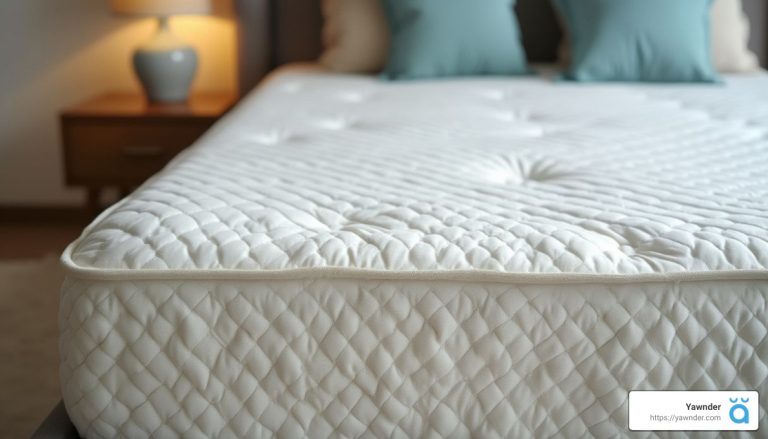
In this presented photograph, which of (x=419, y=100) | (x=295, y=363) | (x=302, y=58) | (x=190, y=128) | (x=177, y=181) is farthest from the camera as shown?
(x=302, y=58)

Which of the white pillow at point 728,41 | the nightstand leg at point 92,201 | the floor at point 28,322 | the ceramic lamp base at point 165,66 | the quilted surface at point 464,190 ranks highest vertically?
the white pillow at point 728,41

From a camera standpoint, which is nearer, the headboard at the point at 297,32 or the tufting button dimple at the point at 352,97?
the tufting button dimple at the point at 352,97

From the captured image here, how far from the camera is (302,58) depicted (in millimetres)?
2883

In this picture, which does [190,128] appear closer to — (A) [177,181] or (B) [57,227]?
(B) [57,227]

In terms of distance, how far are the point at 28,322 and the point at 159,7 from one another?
0.97 m

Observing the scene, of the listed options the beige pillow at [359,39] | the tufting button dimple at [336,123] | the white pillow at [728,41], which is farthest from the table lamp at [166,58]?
the white pillow at [728,41]

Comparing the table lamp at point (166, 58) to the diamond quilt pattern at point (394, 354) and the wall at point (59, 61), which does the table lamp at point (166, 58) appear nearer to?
the wall at point (59, 61)

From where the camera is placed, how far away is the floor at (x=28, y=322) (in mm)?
1821

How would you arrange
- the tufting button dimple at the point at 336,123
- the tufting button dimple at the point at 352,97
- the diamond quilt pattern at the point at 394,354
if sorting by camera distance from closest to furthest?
the diamond quilt pattern at the point at 394,354 → the tufting button dimple at the point at 336,123 → the tufting button dimple at the point at 352,97

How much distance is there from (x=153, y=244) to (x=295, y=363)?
23 centimetres

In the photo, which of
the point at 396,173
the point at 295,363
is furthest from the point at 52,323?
the point at 295,363

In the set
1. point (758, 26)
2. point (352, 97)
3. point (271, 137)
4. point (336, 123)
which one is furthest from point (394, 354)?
point (758, 26)

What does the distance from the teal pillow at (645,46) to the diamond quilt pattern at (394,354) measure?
1.48 meters

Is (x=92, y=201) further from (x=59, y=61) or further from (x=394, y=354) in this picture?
(x=394, y=354)
